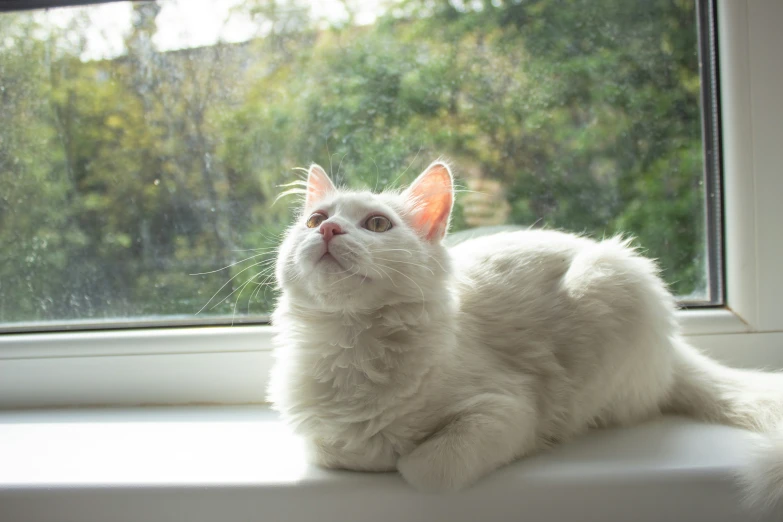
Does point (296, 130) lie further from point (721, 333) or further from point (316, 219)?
point (721, 333)

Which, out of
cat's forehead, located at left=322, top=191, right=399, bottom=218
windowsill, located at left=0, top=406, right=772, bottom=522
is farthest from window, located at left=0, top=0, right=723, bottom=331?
windowsill, located at left=0, top=406, right=772, bottom=522

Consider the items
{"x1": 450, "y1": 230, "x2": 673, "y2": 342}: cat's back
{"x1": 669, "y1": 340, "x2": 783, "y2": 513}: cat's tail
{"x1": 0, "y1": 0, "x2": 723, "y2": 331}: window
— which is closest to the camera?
{"x1": 669, "y1": 340, "x2": 783, "y2": 513}: cat's tail

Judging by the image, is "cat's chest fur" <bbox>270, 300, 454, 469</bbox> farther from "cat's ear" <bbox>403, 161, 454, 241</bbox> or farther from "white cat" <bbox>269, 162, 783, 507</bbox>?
"cat's ear" <bbox>403, 161, 454, 241</bbox>

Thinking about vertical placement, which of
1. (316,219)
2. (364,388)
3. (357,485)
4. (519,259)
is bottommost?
(357,485)

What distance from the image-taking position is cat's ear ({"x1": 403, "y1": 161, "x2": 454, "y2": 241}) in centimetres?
106

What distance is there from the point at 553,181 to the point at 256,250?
2.24 ft

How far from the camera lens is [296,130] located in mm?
1416

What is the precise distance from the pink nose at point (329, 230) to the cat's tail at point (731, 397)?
26.5 inches

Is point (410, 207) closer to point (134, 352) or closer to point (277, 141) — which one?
point (277, 141)

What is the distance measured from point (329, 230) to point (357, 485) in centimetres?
38

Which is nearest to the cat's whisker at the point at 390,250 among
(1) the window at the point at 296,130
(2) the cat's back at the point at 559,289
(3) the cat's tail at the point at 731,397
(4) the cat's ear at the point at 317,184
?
(2) the cat's back at the point at 559,289

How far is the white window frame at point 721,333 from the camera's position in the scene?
126cm

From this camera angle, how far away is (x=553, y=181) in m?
1.40

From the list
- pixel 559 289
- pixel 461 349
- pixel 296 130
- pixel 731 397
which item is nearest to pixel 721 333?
pixel 731 397
